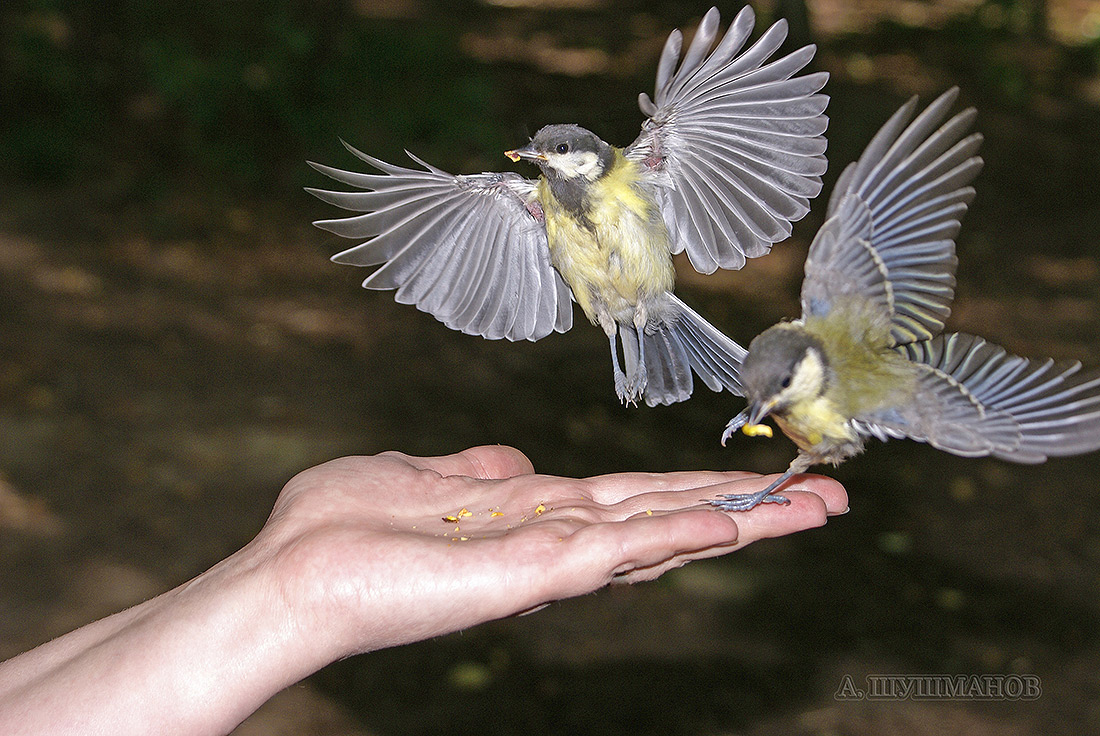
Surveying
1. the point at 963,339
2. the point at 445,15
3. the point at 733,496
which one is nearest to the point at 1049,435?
the point at 963,339

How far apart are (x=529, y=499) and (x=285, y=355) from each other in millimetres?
3438

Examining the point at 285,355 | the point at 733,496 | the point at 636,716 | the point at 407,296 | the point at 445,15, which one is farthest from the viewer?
the point at 445,15

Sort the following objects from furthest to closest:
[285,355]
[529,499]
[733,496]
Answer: [285,355]
[529,499]
[733,496]

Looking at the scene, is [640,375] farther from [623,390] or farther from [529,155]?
[529,155]

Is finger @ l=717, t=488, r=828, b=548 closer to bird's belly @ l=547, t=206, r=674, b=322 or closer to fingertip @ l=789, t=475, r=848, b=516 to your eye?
fingertip @ l=789, t=475, r=848, b=516

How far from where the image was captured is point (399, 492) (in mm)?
2801

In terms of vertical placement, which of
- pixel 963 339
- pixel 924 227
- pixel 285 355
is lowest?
pixel 285 355

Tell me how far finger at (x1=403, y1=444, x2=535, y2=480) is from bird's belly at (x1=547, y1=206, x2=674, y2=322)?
1.85ft

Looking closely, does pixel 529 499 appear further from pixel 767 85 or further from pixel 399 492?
pixel 767 85

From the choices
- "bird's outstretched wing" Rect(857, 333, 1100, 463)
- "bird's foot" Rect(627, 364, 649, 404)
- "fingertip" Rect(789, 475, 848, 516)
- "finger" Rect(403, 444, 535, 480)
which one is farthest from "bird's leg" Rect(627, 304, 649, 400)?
"bird's outstretched wing" Rect(857, 333, 1100, 463)

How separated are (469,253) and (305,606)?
143 cm

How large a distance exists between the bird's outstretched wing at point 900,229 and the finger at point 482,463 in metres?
1.15

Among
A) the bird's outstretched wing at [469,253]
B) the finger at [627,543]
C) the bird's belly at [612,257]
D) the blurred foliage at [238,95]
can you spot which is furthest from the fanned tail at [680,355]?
the blurred foliage at [238,95]

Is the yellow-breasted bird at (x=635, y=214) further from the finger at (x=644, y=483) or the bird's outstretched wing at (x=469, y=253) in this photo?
the finger at (x=644, y=483)
